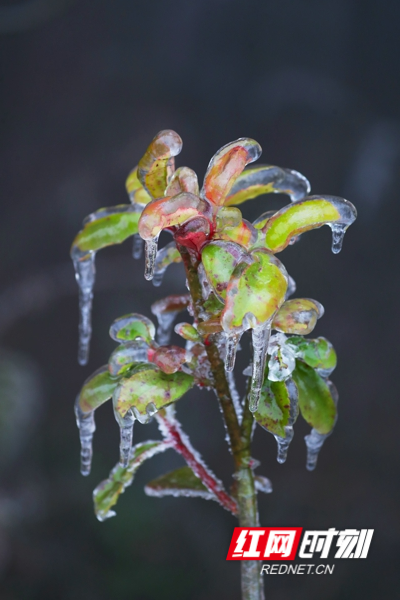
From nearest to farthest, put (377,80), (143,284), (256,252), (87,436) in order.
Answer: (256,252)
(87,436)
(377,80)
(143,284)

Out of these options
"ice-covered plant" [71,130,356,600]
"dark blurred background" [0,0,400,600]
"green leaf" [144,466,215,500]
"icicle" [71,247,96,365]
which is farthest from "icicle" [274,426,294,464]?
"dark blurred background" [0,0,400,600]

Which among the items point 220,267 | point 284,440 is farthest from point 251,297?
point 284,440

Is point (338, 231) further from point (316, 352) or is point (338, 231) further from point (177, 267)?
point (177, 267)

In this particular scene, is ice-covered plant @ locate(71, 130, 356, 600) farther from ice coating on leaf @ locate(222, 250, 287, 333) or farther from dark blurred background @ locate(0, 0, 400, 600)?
dark blurred background @ locate(0, 0, 400, 600)

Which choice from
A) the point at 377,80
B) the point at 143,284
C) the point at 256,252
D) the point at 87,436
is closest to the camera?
the point at 256,252

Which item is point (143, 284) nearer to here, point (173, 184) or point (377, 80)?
point (377, 80)

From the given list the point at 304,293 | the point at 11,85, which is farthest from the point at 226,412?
the point at 11,85
